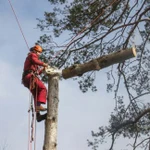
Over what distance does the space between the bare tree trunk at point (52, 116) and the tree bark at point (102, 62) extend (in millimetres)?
173

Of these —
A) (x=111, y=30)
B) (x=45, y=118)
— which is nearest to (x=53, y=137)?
(x=45, y=118)

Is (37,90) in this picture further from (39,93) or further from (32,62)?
(32,62)

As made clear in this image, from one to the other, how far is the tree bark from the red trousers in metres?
0.50

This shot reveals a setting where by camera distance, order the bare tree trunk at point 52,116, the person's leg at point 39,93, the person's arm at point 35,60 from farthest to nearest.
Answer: the person's arm at point 35,60, the person's leg at point 39,93, the bare tree trunk at point 52,116

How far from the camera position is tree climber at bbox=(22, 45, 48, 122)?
4.73 m

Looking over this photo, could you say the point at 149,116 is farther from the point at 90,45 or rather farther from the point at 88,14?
the point at 88,14

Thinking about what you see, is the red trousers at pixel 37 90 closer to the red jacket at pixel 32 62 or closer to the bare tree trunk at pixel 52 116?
the red jacket at pixel 32 62

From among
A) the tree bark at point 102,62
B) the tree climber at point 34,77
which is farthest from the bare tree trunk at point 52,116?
the tree climber at point 34,77

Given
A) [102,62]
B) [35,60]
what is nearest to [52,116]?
[102,62]

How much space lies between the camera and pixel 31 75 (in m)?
4.85

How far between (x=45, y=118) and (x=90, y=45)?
3906 mm

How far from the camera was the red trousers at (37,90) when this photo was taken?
472 cm

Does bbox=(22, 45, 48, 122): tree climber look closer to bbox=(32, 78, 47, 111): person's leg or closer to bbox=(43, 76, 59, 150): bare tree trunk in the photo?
bbox=(32, 78, 47, 111): person's leg

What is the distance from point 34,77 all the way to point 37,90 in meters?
0.17
